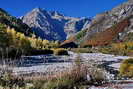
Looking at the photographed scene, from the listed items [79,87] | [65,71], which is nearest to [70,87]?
[79,87]

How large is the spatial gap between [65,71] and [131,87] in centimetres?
278

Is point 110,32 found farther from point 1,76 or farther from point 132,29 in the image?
point 1,76

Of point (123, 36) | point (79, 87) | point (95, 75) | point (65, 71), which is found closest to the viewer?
point (79, 87)

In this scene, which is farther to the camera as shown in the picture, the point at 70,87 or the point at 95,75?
the point at 95,75

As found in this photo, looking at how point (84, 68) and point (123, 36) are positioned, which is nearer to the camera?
point (84, 68)

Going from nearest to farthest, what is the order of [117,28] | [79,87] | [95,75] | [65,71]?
[79,87] → [65,71] → [95,75] → [117,28]

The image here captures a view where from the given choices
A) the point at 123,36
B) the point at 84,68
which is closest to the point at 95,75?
the point at 84,68

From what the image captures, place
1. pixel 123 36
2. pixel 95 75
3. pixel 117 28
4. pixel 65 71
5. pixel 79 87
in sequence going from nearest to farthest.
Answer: pixel 79 87 < pixel 65 71 < pixel 95 75 < pixel 123 36 < pixel 117 28

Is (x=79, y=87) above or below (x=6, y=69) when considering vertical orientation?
below

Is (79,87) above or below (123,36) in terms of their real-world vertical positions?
below

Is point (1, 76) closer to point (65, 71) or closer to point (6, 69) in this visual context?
point (6, 69)

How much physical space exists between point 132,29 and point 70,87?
136m

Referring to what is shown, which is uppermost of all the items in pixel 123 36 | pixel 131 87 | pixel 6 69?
pixel 123 36

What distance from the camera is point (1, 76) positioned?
12.1 meters
